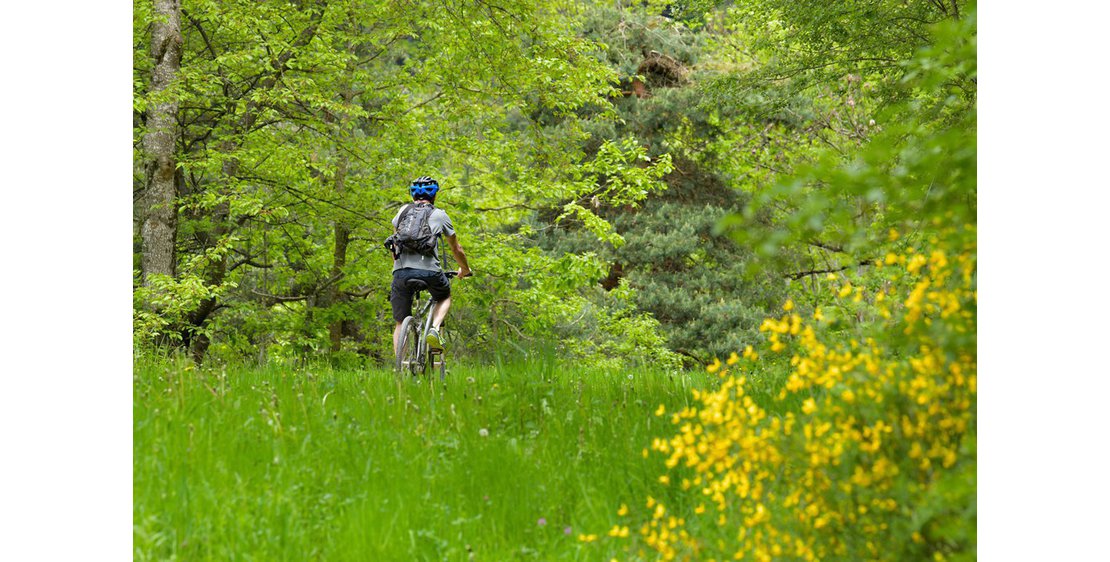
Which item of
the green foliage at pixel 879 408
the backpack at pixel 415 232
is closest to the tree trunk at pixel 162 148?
the backpack at pixel 415 232

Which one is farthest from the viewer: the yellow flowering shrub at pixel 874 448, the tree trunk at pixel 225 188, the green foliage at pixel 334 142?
the tree trunk at pixel 225 188

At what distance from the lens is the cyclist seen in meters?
6.98

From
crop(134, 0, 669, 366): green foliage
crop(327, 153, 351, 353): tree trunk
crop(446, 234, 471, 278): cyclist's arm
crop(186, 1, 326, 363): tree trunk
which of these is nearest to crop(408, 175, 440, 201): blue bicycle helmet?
crop(446, 234, 471, 278): cyclist's arm

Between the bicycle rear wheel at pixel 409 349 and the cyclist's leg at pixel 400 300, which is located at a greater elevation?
the cyclist's leg at pixel 400 300

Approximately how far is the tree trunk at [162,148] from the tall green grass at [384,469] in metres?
5.07

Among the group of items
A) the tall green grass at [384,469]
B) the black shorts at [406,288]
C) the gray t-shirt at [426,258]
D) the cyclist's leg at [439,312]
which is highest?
the gray t-shirt at [426,258]

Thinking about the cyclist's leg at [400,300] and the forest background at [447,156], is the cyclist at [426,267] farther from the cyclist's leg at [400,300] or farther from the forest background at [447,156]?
the forest background at [447,156]

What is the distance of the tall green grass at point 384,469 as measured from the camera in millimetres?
3283

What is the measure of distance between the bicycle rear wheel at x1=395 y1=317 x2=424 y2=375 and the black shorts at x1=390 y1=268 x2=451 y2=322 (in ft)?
0.32

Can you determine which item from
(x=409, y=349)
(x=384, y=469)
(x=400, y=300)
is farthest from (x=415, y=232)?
(x=384, y=469)

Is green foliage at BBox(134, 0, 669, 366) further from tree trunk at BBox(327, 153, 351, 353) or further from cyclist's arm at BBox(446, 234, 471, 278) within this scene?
cyclist's arm at BBox(446, 234, 471, 278)
